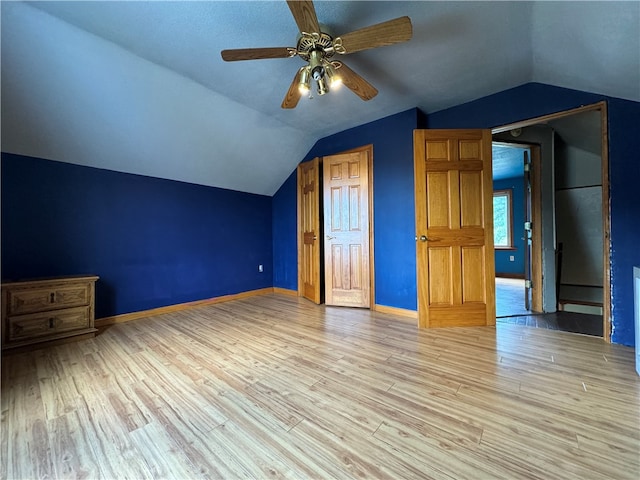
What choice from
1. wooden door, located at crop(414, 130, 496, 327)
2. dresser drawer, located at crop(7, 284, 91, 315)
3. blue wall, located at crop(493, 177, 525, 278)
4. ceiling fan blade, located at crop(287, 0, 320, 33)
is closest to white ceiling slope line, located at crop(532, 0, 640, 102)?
wooden door, located at crop(414, 130, 496, 327)

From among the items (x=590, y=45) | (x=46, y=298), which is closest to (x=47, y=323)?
(x=46, y=298)

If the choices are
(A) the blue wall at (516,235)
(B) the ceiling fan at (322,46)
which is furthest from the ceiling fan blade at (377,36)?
(A) the blue wall at (516,235)

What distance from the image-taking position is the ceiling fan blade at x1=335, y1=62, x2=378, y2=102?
1.93 metres

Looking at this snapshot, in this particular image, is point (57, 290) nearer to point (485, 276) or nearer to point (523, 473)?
point (523, 473)

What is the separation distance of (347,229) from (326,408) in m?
2.38

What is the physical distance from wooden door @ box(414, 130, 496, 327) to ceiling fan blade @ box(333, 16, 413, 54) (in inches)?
49.9

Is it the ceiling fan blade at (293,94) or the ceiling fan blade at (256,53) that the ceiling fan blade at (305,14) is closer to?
the ceiling fan blade at (256,53)

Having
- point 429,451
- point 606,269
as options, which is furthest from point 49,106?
point 606,269

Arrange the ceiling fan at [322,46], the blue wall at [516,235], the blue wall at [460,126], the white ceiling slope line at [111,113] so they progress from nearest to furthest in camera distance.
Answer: the ceiling fan at [322,46] → the white ceiling slope line at [111,113] → the blue wall at [460,126] → the blue wall at [516,235]

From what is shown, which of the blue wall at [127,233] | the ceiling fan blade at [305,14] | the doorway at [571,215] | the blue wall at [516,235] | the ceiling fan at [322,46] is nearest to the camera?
the ceiling fan blade at [305,14]

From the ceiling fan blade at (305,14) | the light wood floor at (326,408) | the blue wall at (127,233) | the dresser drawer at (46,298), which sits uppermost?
the ceiling fan blade at (305,14)

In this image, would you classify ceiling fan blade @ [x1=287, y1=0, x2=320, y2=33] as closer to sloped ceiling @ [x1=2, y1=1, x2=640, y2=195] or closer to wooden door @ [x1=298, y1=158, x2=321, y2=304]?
sloped ceiling @ [x1=2, y1=1, x2=640, y2=195]

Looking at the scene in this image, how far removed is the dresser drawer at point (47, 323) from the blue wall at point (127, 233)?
0.46 meters

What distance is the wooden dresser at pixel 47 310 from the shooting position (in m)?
2.14
